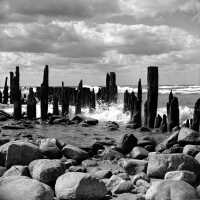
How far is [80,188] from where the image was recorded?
6.45 meters

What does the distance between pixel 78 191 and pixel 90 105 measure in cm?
2345

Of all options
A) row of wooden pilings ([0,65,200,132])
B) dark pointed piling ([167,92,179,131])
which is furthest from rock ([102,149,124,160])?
dark pointed piling ([167,92,179,131])

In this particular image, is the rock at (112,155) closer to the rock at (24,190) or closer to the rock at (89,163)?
the rock at (89,163)

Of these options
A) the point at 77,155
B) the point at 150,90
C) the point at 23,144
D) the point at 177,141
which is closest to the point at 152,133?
the point at 150,90

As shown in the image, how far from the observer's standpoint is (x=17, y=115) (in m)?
23.7

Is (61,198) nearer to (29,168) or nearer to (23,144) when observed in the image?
(29,168)

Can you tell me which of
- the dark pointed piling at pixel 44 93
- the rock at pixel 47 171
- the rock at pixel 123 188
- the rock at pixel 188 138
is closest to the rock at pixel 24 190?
the rock at pixel 47 171

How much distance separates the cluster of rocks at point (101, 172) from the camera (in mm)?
6172

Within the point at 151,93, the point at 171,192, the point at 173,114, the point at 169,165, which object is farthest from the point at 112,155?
the point at 151,93

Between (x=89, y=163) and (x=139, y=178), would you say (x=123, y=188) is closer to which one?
(x=139, y=178)

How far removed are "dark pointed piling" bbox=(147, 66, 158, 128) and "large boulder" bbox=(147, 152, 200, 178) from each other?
918cm

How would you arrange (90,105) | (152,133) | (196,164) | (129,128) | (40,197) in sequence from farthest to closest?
(90,105), (129,128), (152,133), (196,164), (40,197)

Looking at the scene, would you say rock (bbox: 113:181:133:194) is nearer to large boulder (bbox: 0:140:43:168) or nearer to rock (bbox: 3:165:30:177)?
rock (bbox: 3:165:30:177)

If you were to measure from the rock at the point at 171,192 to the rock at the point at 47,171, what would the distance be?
2060 mm
